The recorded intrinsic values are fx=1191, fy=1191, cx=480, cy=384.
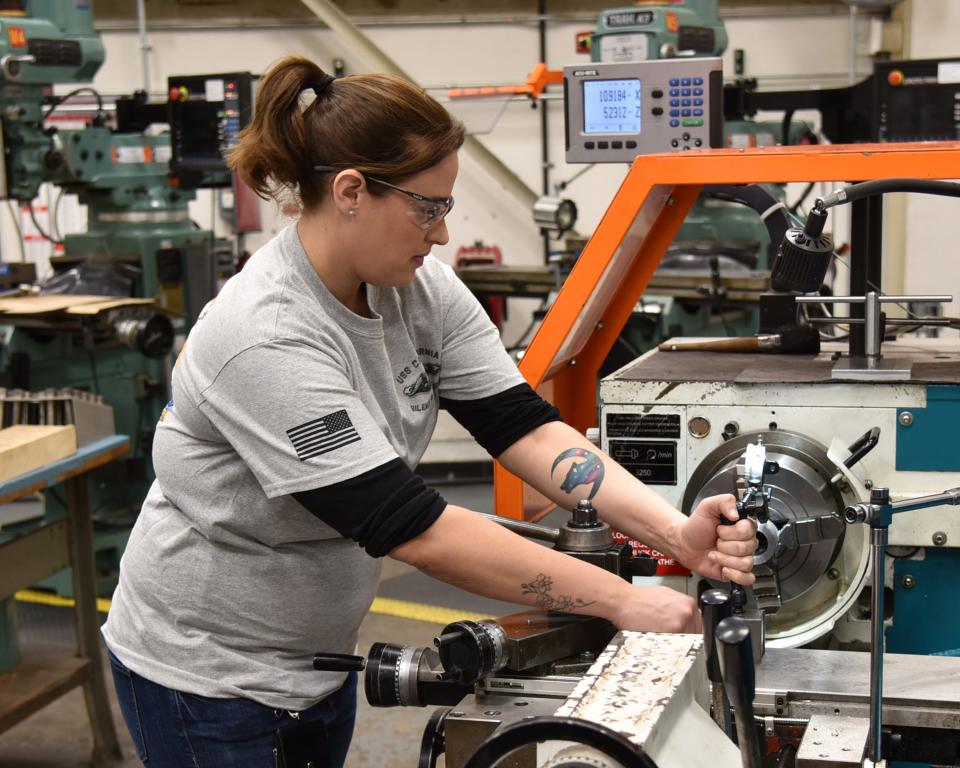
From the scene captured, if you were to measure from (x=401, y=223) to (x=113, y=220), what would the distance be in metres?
2.75

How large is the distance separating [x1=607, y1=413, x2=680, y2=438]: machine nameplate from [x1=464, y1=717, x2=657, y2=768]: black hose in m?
0.71

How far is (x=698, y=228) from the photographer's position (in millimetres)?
3844

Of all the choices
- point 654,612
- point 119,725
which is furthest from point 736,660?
point 119,725

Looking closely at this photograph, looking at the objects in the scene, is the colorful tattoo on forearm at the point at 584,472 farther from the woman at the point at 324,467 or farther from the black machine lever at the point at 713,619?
the black machine lever at the point at 713,619

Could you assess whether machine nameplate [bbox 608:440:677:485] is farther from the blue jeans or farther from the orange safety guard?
the orange safety guard

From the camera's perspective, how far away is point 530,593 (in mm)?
1104

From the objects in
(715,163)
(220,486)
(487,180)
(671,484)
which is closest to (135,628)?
(220,486)

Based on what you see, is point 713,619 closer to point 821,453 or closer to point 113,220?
point 821,453

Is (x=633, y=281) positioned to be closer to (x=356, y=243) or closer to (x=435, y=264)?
(x=435, y=264)

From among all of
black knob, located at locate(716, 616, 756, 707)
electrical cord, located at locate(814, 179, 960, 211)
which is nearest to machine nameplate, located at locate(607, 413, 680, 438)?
electrical cord, located at locate(814, 179, 960, 211)

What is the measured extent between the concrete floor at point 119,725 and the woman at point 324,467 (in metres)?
1.32

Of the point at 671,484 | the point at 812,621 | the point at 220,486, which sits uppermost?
the point at 220,486

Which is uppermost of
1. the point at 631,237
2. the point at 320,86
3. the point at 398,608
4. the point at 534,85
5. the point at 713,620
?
the point at 320,86

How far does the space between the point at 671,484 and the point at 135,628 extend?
2.19ft
